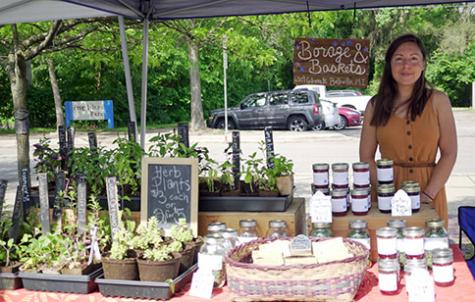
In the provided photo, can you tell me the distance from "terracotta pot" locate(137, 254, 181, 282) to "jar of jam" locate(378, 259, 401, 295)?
651 mm

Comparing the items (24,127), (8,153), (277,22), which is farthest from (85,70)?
(24,127)

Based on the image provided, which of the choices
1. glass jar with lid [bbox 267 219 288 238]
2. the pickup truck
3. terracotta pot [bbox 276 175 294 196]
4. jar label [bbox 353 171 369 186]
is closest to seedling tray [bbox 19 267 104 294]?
glass jar with lid [bbox 267 219 288 238]

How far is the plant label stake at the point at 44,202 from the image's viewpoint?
2.18m

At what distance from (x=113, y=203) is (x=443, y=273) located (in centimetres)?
112

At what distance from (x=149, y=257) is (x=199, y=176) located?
0.56m

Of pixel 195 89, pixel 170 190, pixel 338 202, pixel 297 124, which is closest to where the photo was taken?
pixel 338 202

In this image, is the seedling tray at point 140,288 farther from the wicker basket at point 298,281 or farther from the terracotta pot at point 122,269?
the wicker basket at point 298,281

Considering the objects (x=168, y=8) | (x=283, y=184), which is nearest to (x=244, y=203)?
(x=283, y=184)

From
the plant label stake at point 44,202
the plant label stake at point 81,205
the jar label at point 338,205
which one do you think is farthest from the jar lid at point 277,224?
the plant label stake at point 44,202

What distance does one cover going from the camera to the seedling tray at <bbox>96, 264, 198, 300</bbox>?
1.93 meters

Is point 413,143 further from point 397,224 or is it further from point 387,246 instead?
point 387,246

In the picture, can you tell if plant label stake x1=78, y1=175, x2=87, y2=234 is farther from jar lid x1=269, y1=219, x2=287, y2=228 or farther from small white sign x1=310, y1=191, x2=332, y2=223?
small white sign x1=310, y1=191, x2=332, y2=223

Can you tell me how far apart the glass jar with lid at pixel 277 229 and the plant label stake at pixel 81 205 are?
2.19 feet

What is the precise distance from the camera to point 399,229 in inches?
79.7
